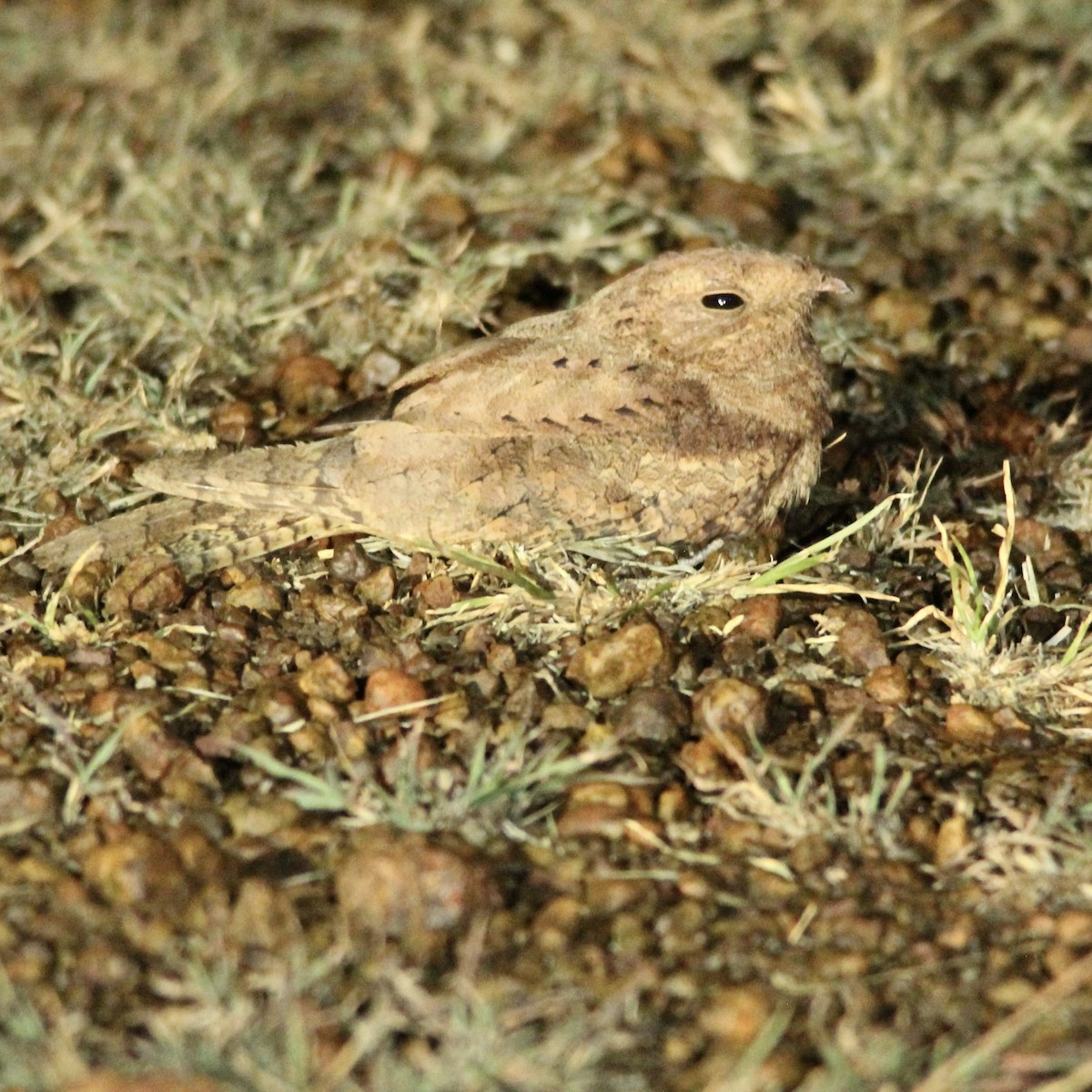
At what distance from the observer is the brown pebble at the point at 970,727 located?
134 inches

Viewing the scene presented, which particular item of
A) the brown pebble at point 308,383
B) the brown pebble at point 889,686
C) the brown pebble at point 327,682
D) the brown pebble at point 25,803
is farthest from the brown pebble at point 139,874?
the brown pebble at point 308,383

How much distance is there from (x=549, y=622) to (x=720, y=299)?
3.09ft

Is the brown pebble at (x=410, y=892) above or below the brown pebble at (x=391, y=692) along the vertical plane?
above

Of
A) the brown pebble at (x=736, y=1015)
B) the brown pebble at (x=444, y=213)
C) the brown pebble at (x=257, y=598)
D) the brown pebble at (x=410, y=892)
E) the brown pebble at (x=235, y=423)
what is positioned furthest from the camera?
the brown pebble at (x=444, y=213)

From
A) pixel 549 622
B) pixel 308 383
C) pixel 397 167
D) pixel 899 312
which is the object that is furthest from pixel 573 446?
pixel 397 167

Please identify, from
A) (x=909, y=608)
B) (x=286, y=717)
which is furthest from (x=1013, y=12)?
(x=286, y=717)

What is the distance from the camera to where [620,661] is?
3.44 metres

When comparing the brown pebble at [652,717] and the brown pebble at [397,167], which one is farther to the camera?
the brown pebble at [397,167]

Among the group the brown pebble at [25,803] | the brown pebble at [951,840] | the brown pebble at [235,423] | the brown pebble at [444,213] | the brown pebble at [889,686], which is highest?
the brown pebble at [444,213]

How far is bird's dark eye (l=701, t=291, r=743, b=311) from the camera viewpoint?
3933 mm

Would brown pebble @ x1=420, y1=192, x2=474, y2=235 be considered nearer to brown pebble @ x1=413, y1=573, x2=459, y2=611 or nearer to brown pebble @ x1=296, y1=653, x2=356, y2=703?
brown pebble @ x1=413, y1=573, x2=459, y2=611

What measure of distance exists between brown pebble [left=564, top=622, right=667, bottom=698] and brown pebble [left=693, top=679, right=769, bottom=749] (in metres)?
0.15

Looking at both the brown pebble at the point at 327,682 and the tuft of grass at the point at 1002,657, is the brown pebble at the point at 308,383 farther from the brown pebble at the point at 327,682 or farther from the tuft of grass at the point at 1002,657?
the tuft of grass at the point at 1002,657

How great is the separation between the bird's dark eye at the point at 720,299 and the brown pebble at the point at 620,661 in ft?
2.98
